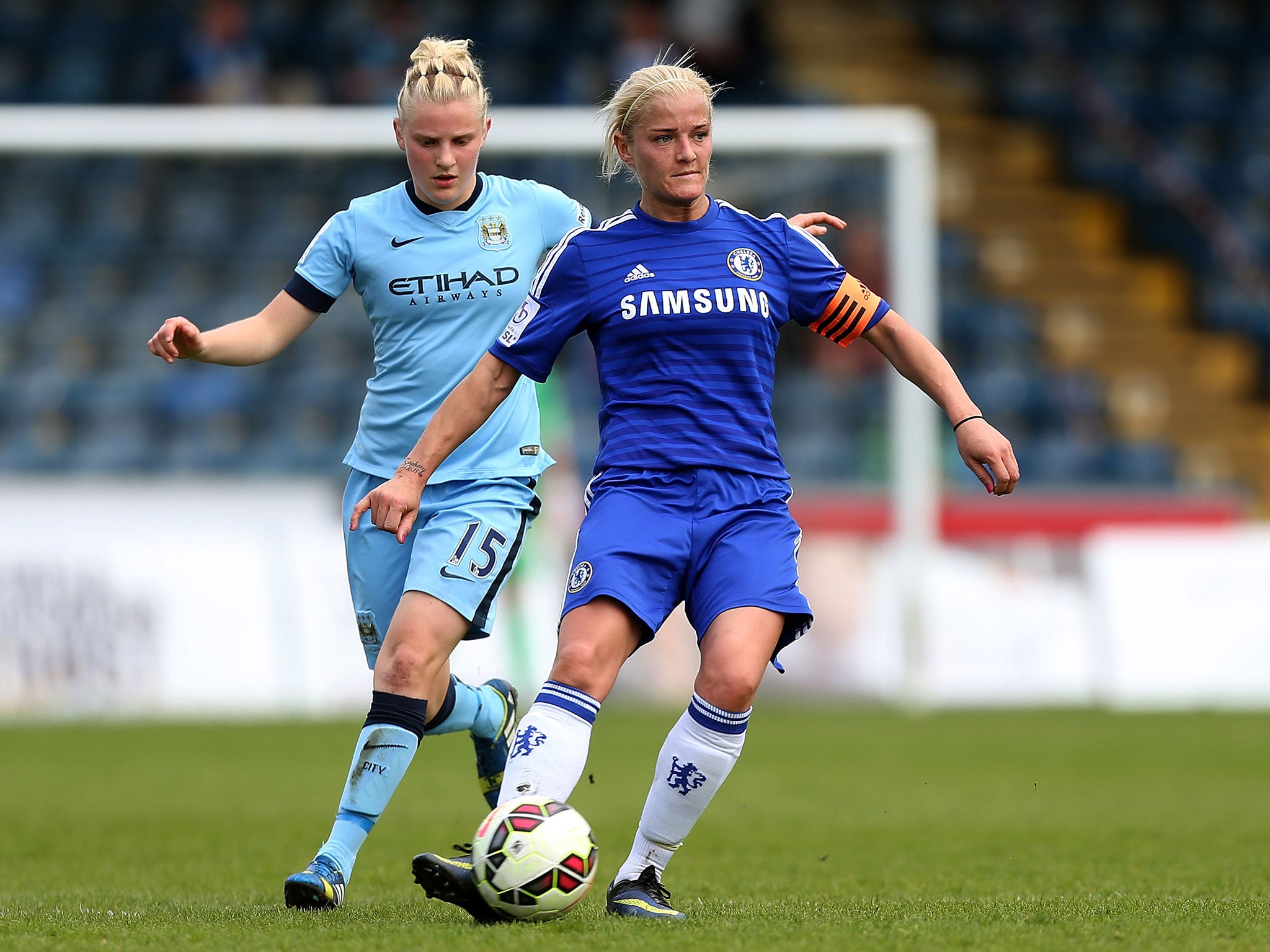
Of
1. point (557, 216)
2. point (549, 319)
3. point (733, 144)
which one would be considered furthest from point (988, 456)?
point (733, 144)

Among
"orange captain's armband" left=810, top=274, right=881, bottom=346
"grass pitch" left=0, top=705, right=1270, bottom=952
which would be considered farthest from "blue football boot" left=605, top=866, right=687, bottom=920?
"orange captain's armband" left=810, top=274, right=881, bottom=346

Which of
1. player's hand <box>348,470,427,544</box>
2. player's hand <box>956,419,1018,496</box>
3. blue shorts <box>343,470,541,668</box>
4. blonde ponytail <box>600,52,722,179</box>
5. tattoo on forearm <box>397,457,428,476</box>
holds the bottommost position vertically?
blue shorts <box>343,470,541,668</box>

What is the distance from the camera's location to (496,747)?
18.5 feet

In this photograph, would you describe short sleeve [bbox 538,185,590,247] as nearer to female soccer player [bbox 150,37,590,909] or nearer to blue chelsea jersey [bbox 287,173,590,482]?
female soccer player [bbox 150,37,590,909]

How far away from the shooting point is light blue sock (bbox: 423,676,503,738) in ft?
17.5

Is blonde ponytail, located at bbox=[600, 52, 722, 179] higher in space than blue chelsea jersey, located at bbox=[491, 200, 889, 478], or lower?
higher

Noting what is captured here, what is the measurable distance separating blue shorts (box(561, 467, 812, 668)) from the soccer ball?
0.53 metres

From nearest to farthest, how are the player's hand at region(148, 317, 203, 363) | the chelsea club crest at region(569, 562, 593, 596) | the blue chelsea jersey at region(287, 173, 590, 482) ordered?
the chelsea club crest at region(569, 562, 593, 596)
the player's hand at region(148, 317, 203, 363)
the blue chelsea jersey at region(287, 173, 590, 482)

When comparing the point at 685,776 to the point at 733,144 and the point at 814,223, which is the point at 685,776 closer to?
the point at 814,223

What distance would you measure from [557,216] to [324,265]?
73cm

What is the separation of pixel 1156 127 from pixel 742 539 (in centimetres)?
1523

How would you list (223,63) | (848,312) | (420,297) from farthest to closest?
(223,63) → (420,297) → (848,312)

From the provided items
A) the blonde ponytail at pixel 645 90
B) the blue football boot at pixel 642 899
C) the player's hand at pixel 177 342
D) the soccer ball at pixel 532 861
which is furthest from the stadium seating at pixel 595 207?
the soccer ball at pixel 532 861

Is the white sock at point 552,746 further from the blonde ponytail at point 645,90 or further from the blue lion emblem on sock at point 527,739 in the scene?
the blonde ponytail at point 645,90
